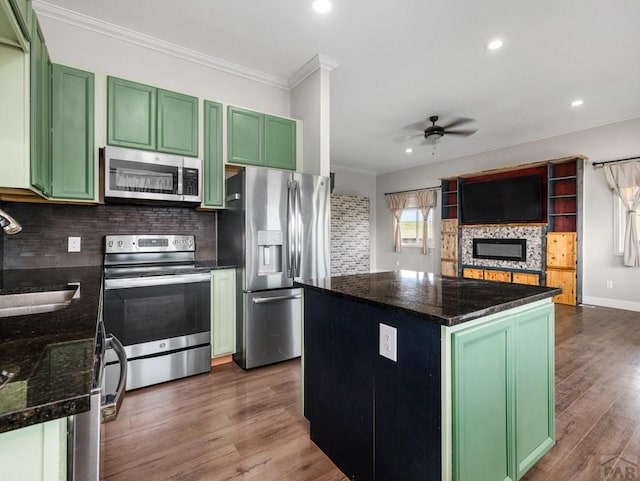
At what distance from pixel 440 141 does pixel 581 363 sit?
4349 millimetres

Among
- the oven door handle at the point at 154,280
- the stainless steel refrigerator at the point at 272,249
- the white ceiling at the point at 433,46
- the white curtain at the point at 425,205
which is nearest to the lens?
the oven door handle at the point at 154,280

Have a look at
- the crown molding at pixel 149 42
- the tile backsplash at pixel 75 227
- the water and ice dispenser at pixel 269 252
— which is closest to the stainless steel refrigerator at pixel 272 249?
the water and ice dispenser at pixel 269 252

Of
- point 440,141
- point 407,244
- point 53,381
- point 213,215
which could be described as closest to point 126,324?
point 213,215

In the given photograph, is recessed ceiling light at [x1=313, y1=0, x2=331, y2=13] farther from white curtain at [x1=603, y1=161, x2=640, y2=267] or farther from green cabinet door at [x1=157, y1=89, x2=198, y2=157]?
white curtain at [x1=603, y1=161, x2=640, y2=267]

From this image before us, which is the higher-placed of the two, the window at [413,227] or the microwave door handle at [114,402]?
the window at [413,227]

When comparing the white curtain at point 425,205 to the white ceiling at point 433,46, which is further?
the white curtain at point 425,205

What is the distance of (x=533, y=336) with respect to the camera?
1.52 meters

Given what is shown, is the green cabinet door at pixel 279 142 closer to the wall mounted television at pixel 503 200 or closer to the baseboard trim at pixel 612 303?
the wall mounted television at pixel 503 200

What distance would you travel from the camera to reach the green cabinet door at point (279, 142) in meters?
3.22

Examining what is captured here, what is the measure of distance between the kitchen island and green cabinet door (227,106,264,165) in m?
1.78

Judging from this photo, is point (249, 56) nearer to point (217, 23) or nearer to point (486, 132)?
point (217, 23)

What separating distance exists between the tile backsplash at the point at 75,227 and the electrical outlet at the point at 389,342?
2.38 m

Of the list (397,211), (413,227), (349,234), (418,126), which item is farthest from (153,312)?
(397,211)

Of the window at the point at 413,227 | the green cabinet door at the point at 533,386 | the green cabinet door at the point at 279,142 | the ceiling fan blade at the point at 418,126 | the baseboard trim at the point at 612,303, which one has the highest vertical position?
the ceiling fan blade at the point at 418,126
